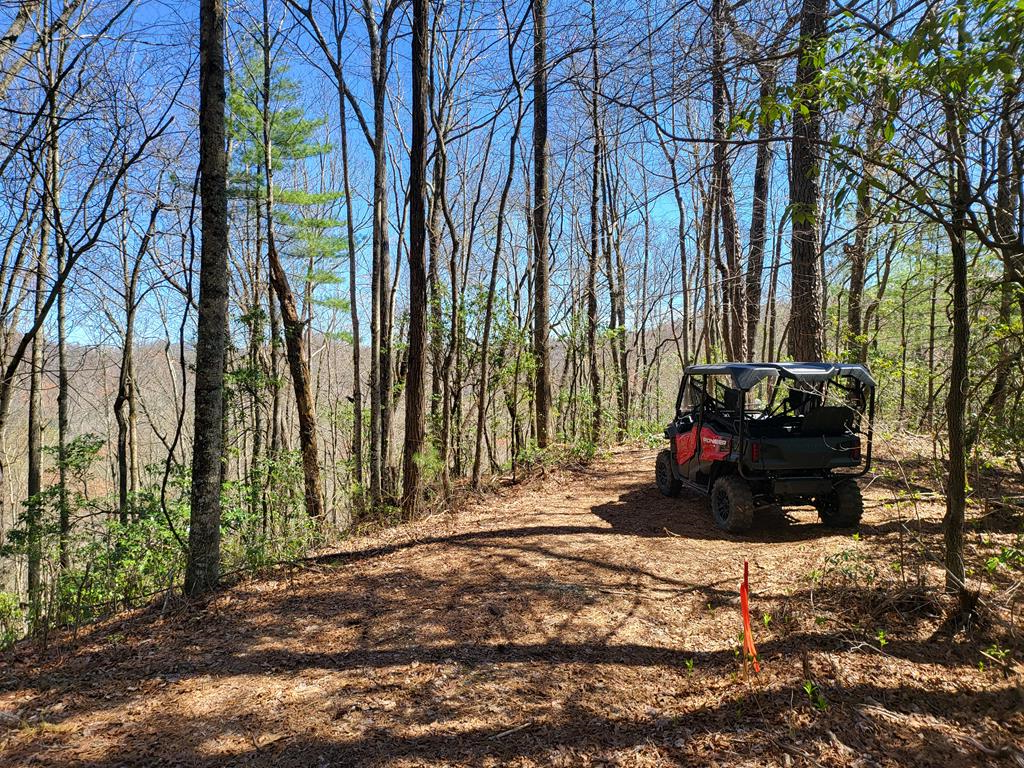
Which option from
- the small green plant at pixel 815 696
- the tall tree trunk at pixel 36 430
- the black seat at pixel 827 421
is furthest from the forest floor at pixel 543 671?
the tall tree trunk at pixel 36 430

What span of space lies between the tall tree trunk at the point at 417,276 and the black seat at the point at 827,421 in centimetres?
475

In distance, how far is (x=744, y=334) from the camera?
1200cm

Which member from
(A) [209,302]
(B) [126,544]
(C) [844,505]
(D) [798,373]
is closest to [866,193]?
(D) [798,373]

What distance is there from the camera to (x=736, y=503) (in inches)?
216

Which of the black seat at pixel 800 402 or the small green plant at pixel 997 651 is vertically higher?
the black seat at pixel 800 402

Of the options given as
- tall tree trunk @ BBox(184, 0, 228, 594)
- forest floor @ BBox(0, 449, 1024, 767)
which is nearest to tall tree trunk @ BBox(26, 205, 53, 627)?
tall tree trunk @ BBox(184, 0, 228, 594)

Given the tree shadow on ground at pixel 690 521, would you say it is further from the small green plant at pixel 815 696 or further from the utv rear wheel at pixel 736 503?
the small green plant at pixel 815 696

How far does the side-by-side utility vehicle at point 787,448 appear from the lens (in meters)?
5.21

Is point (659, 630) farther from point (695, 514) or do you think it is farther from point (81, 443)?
point (81, 443)

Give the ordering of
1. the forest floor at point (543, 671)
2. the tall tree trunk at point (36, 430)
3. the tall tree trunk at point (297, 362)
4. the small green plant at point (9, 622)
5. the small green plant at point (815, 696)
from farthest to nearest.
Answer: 1. the tall tree trunk at point (297, 362)
2. the tall tree trunk at point (36, 430)
3. the small green plant at point (9, 622)
4. the small green plant at point (815, 696)
5. the forest floor at point (543, 671)

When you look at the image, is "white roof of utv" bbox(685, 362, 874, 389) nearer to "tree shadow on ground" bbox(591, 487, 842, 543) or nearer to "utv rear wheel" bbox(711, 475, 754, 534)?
"utv rear wheel" bbox(711, 475, 754, 534)

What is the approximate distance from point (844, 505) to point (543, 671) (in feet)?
13.2

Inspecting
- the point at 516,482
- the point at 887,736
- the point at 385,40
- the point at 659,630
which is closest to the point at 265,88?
the point at 385,40

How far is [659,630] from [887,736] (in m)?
1.39
